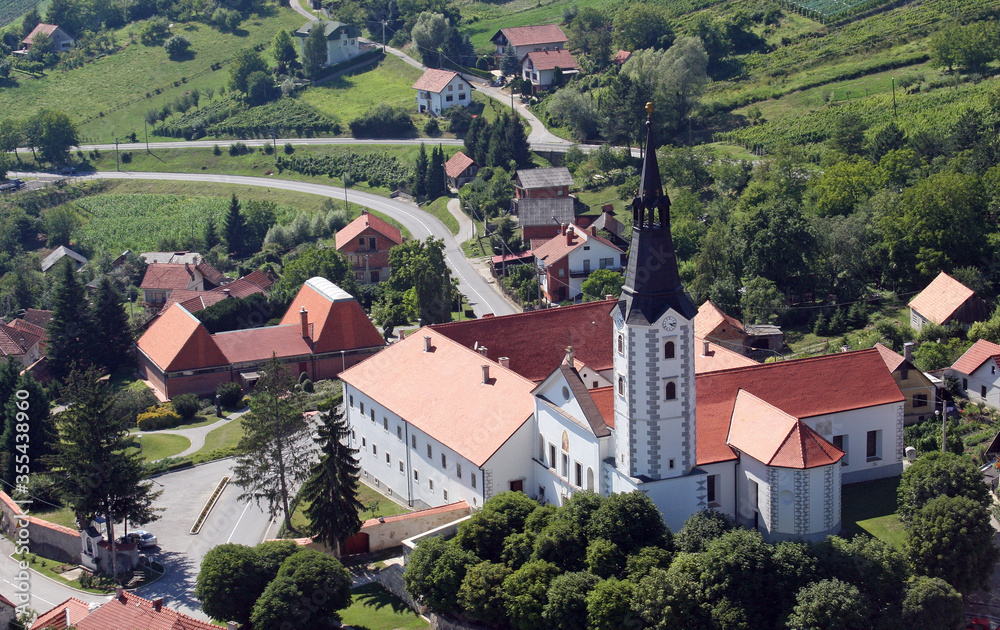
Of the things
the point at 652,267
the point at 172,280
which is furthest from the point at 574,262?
the point at 652,267

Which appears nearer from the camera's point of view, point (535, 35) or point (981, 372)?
point (981, 372)

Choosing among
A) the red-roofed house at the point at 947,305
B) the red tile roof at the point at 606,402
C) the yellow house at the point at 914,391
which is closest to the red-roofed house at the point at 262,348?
the red tile roof at the point at 606,402

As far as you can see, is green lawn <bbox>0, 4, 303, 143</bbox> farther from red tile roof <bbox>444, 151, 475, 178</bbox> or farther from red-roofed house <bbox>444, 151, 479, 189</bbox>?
red-roofed house <bbox>444, 151, 479, 189</bbox>

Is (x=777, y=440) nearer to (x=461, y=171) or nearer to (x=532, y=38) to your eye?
(x=461, y=171)

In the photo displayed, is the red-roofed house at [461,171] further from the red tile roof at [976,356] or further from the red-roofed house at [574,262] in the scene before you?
the red tile roof at [976,356]

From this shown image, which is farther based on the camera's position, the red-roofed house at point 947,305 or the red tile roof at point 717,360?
the red-roofed house at point 947,305

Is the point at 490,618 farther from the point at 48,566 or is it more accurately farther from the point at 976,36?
the point at 976,36

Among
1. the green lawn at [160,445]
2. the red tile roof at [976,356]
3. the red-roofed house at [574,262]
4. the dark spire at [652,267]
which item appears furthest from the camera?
the red-roofed house at [574,262]
